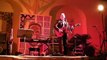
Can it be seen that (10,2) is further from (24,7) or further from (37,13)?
(37,13)

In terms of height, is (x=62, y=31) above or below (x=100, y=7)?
below

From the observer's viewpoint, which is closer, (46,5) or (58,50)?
(58,50)

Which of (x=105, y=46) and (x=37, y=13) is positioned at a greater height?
(x=37, y=13)

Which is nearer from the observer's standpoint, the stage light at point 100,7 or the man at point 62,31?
the man at point 62,31

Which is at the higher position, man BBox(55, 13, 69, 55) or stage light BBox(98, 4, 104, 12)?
stage light BBox(98, 4, 104, 12)

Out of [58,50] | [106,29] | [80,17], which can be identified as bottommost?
[58,50]

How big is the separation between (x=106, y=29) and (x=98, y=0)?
1.51 m

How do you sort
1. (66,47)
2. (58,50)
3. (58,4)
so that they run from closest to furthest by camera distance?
(66,47) → (58,50) → (58,4)

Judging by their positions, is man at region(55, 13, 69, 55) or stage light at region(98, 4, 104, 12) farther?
stage light at region(98, 4, 104, 12)

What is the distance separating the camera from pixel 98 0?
32.7 feet

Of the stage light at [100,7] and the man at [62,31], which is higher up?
the stage light at [100,7]

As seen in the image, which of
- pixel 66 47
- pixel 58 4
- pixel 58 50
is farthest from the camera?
pixel 58 4

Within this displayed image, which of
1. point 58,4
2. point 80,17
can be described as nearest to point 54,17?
point 58,4

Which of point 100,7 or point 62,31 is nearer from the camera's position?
point 62,31
